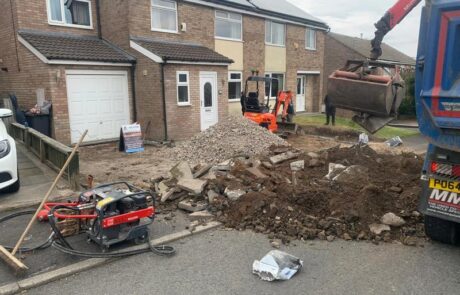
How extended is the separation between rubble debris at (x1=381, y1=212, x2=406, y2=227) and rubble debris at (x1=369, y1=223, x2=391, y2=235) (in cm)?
7

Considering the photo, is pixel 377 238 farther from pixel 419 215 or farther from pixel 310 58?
pixel 310 58

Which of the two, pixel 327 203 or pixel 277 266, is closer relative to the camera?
pixel 277 266

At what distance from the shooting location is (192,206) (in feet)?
20.9

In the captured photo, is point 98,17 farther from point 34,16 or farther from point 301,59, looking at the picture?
point 301,59

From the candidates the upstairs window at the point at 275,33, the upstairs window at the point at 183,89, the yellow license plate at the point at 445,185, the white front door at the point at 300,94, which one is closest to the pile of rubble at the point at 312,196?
the yellow license plate at the point at 445,185

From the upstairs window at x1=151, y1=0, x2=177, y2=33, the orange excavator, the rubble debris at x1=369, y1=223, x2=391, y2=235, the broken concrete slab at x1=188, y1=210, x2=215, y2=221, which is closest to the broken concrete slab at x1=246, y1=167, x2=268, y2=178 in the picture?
the broken concrete slab at x1=188, y1=210, x2=215, y2=221

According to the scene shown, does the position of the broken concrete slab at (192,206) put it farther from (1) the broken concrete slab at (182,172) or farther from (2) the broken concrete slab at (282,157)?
(2) the broken concrete slab at (282,157)

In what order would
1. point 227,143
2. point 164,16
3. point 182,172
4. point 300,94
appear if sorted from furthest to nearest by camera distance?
point 300,94, point 164,16, point 227,143, point 182,172

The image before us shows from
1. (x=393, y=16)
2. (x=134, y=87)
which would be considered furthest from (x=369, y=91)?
(x=134, y=87)

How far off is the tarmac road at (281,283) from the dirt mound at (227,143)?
554 centimetres

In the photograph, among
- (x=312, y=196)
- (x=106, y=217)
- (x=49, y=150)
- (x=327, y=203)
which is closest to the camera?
(x=106, y=217)

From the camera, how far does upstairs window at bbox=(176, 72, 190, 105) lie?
1449 centimetres

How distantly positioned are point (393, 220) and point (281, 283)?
2.20 meters

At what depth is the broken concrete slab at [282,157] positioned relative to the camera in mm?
8437
